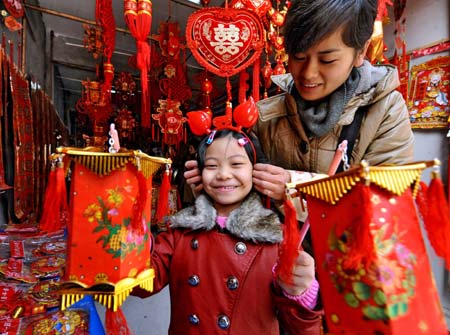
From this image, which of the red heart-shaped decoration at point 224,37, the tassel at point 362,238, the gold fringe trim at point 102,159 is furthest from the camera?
the red heart-shaped decoration at point 224,37

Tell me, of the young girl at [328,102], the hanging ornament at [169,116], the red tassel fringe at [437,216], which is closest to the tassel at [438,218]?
the red tassel fringe at [437,216]

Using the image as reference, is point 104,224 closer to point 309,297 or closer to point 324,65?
point 309,297

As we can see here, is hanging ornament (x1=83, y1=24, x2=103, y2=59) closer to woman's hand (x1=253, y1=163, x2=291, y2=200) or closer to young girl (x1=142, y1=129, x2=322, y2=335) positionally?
young girl (x1=142, y1=129, x2=322, y2=335)

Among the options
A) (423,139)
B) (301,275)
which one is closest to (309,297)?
(301,275)

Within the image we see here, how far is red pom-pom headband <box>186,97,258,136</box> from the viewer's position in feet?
3.56

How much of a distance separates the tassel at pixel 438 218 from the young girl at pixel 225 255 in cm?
46

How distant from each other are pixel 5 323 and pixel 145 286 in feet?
3.16

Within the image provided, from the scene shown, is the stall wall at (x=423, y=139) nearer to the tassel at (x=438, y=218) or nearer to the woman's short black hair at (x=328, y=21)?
the woman's short black hair at (x=328, y=21)

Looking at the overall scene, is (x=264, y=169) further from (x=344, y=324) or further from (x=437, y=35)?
(x=437, y=35)

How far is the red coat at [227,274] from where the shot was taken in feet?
3.18

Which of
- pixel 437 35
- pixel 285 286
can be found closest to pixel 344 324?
pixel 285 286

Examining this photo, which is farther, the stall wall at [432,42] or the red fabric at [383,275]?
the stall wall at [432,42]

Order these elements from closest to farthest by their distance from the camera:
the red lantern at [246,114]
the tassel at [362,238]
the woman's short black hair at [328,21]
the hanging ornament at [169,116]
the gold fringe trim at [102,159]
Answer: the tassel at [362,238]
the gold fringe trim at [102,159]
the woman's short black hair at [328,21]
the red lantern at [246,114]
the hanging ornament at [169,116]

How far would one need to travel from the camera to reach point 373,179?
528 mm
